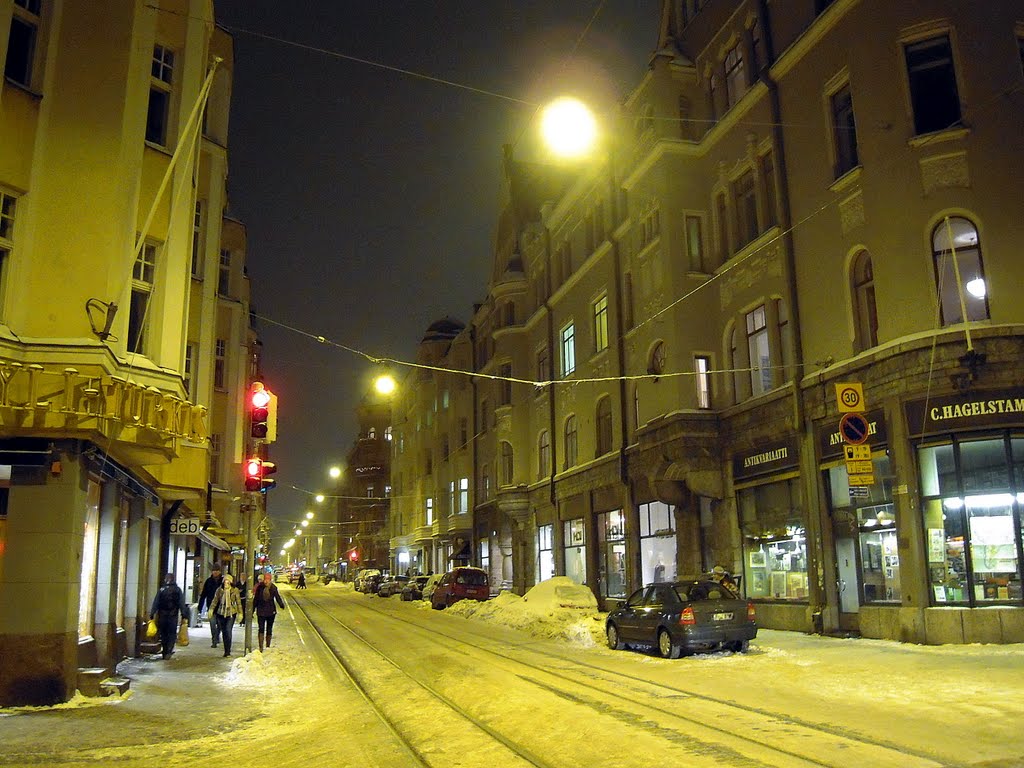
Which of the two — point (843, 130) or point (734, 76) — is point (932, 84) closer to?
point (843, 130)

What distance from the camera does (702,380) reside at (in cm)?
2638

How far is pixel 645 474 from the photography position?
93.7 ft

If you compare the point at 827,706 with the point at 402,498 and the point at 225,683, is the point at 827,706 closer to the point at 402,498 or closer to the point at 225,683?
the point at 225,683

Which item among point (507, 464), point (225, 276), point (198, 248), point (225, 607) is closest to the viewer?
point (225, 607)

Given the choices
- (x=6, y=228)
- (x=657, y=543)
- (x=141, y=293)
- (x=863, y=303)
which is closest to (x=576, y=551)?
(x=657, y=543)

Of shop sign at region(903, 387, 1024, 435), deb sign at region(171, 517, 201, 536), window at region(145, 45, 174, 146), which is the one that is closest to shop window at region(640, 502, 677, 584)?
shop sign at region(903, 387, 1024, 435)

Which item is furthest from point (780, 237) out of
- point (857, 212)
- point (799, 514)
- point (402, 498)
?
point (402, 498)

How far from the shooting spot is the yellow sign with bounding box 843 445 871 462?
57.6ft

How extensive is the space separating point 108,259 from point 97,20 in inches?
156

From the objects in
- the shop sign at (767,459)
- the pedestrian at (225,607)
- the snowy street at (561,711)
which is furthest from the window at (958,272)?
the pedestrian at (225,607)

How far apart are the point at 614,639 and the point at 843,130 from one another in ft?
43.1

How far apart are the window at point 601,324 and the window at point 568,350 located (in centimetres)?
283

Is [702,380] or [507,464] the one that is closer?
[702,380]

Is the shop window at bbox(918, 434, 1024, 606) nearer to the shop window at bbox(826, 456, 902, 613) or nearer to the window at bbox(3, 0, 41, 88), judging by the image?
the shop window at bbox(826, 456, 902, 613)
